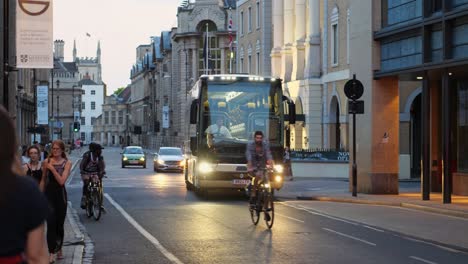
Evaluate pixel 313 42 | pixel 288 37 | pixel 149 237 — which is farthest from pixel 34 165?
pixel 288 37

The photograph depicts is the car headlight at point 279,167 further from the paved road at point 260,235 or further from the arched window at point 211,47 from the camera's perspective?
the arched window at point 211,47

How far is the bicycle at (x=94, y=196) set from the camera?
1900cm

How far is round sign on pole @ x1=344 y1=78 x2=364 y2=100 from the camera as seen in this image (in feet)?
85.0

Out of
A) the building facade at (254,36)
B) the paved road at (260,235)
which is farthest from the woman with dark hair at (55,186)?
the building facade at (254,36)

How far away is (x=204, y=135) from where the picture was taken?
2503 cm

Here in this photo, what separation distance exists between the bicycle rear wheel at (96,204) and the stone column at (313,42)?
31.3 meters

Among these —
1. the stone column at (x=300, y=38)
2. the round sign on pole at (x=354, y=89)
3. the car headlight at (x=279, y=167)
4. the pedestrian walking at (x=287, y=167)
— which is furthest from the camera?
the stone column at (x=300, y=38)

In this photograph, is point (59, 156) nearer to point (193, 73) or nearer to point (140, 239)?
point (140, 239)

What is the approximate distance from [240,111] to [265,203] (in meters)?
8.41

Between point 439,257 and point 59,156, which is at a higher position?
point 59,156

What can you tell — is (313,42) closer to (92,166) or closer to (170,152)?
(170,152)

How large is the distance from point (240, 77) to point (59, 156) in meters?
14.4

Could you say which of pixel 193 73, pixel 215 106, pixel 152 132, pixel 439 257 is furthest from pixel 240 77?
pixel 152 132

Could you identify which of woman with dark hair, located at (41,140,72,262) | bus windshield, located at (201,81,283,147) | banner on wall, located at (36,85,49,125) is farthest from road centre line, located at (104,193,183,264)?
banner on wall, located at (36,85,49,125)
